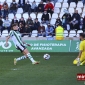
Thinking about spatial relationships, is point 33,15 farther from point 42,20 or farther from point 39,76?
point 39,76

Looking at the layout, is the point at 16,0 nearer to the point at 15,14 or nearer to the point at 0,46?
the point at 15,14

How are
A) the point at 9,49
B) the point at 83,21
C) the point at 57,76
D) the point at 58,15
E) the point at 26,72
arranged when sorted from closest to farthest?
the point at 57,76, the point at 26,72, the point at 9,49, the point at 83,21, the point at 58,15

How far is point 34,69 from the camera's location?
57.6 feet

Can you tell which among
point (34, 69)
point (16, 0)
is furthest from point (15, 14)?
point (34, 69)

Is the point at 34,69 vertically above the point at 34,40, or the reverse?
the point at 34,69

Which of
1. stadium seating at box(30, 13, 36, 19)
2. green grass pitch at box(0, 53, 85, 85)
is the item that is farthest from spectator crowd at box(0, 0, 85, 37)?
green grass pitch at box(0, 53, 85, 85)

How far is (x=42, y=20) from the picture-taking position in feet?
105

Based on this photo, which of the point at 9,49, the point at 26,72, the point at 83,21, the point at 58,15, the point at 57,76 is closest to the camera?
the point at 57,76

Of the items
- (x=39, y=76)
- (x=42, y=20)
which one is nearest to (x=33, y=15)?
(x=42, y=20)

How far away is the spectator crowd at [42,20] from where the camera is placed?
30.8 meters

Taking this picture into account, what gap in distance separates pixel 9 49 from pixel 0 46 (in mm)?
633

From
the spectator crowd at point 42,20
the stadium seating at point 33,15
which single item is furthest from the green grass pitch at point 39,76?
the stadium seating at point 33,15

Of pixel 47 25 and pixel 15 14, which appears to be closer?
pixel 47 25

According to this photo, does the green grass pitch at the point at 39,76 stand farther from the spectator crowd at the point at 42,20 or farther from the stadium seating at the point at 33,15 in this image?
the stadium seating at the point at 33,15
